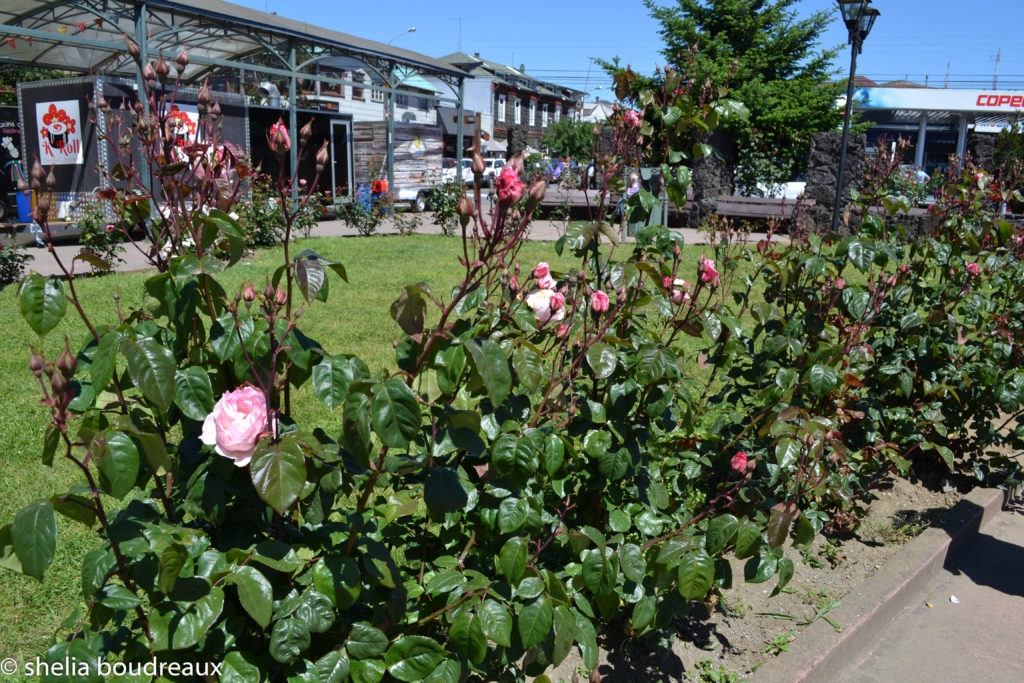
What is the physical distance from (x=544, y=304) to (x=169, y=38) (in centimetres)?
1670

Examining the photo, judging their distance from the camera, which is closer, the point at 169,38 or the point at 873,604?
the point at 873,604

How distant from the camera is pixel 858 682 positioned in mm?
2797

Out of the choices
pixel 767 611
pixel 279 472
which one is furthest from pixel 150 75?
pixel 767 611

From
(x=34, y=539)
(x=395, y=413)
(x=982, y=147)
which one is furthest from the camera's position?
(x=982, y=147)

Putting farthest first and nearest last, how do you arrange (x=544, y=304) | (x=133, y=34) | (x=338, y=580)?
(x=133, y=34), (x=544, y=304), (x=338, y=580)

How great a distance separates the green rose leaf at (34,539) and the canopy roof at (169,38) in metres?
11.9

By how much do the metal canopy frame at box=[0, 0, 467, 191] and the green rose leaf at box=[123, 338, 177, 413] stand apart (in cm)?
1116

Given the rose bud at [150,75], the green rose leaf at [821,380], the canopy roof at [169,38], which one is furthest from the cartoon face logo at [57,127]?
the green rose leaf at [821,380]

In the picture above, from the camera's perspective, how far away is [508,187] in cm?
153

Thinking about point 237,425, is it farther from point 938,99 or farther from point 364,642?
point 938,99

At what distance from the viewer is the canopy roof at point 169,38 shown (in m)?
12.5

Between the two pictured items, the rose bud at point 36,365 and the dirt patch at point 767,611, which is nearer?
the rose bud at point 36,365

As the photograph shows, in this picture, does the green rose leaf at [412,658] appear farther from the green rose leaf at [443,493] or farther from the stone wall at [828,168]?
the stone wall at [828,168]

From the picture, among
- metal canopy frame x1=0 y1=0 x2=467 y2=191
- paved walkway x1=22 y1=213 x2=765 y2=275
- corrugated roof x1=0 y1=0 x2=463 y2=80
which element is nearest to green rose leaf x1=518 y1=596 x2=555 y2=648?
paved walkway x1=22 y1=213 x2=765 y2=275
